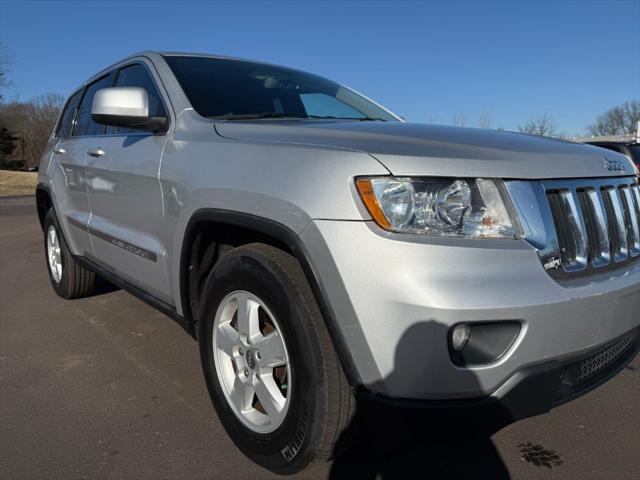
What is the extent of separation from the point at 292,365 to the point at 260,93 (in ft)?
5.99

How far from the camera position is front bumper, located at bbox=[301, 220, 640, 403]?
156 cm

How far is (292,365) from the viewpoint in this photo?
1.89 metres

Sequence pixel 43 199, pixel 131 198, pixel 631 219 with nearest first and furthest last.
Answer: pixel 631 219 < pixel 131 198 < pixel 43 199

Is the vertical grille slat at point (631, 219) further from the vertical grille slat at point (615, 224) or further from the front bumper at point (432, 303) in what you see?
the front bumper at point (432, 303)

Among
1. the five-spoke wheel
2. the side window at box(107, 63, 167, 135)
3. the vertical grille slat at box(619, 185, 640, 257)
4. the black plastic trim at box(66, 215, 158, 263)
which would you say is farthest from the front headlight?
the side window at box(107, 63, 167, 135)

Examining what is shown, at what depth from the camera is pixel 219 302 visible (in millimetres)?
2238

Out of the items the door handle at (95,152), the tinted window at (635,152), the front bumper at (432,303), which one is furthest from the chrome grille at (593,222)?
the tinted window at (635,152)

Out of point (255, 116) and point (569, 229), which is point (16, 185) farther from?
point (569, 229)

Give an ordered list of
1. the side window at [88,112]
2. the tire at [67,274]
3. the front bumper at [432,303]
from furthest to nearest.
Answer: the tire at [67,274], the side window at [88,112], the front bumper at [432,303]

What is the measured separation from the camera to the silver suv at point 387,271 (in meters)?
1.61

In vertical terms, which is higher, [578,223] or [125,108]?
[125,108]

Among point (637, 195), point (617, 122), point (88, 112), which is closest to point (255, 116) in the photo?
point (637, 195)

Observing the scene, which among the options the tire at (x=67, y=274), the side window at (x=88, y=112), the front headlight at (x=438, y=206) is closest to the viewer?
the front headlight at (x=438, y=206)

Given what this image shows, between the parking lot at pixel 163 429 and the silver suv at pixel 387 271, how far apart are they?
0.32m
